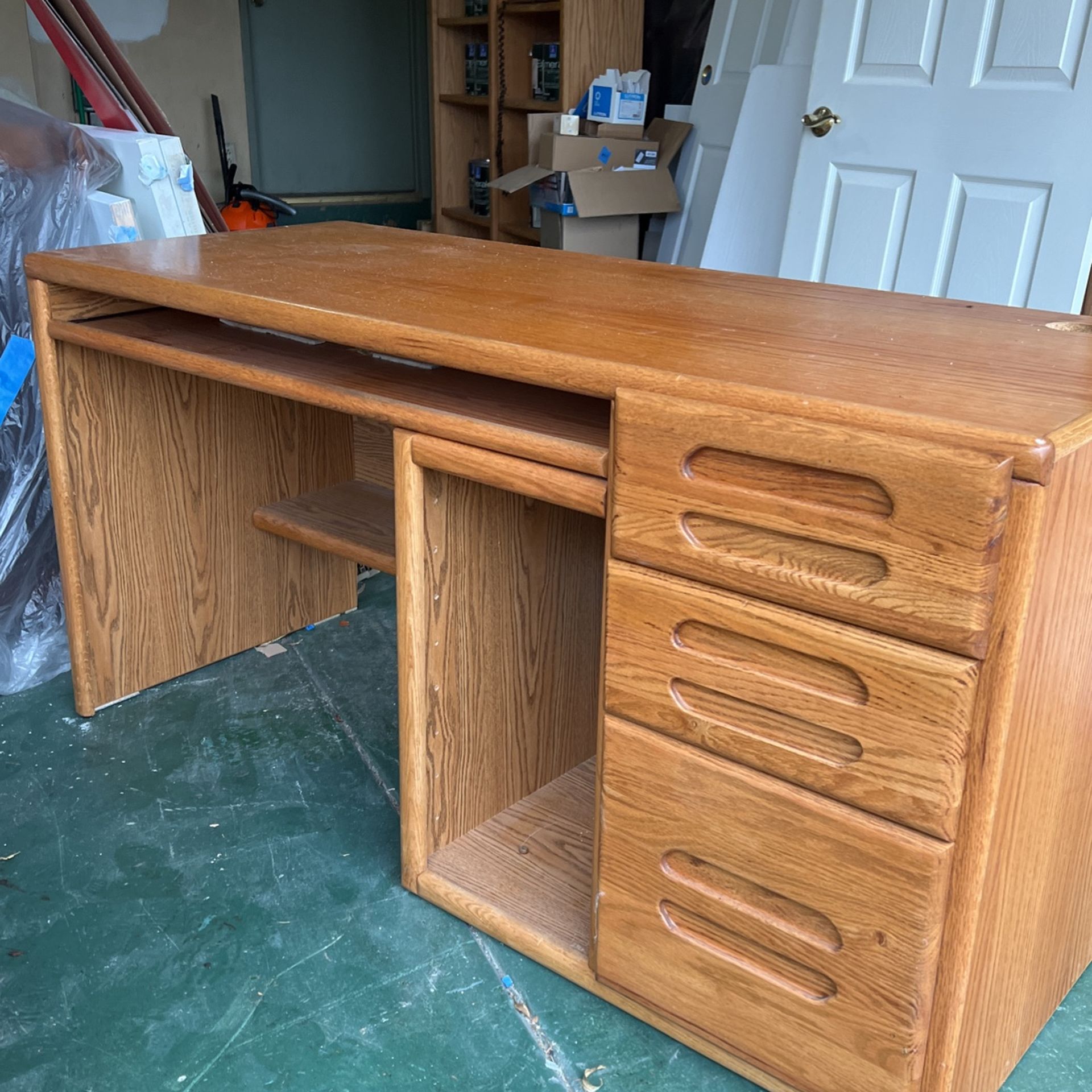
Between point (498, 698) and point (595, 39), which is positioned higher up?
point (595, 39)

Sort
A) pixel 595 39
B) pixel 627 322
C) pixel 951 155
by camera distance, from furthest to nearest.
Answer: pixel 595 39 → pixel 951 155 → pixel 627 322

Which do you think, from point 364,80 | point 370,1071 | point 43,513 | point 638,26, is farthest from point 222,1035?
point 364,80

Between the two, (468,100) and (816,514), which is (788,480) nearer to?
(816,514)

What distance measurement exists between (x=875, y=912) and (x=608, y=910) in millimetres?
322

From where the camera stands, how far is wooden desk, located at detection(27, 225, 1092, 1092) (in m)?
0.90

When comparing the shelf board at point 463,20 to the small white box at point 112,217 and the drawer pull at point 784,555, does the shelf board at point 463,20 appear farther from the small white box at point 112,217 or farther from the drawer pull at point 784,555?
the drawer pull at point 784,555

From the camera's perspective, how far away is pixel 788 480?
3.09 ft

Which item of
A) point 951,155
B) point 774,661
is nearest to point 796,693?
point 774,661

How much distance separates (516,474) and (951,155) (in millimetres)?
1900

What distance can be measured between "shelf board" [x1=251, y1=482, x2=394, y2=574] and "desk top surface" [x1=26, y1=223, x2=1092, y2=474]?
394 mm

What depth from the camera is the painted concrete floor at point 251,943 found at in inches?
46.8

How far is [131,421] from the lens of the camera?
183 centimetres

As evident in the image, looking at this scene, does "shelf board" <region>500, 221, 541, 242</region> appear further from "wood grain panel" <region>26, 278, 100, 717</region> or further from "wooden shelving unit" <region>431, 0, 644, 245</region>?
"wood grain panel" <region>26, 278, 100, 717</region>

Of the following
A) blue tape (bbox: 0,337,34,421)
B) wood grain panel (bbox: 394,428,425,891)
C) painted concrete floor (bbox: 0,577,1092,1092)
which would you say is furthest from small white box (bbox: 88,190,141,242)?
wood grain panel (bbox: 394,428,425,891)
